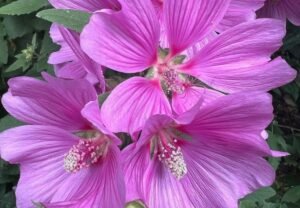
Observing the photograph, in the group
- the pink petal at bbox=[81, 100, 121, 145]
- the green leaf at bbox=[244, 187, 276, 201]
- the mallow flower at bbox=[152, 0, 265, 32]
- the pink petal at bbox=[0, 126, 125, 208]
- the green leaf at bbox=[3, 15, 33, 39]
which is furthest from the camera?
the green leaf at bbox=[3, 15, 33, 39]

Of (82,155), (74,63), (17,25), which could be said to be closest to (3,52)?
(17,25)

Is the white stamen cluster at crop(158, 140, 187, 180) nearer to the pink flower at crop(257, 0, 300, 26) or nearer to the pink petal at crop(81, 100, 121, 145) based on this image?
the pink petal at crop(81, 100, 121, 145)

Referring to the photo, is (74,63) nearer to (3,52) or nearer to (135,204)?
(135,204)

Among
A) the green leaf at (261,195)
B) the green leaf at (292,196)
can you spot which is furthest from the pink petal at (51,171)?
the green leaf at (292,196)

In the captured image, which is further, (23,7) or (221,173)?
(23,7)

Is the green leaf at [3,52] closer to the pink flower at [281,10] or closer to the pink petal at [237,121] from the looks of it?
the pink flower at [281,10]

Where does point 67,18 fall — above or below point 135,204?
above

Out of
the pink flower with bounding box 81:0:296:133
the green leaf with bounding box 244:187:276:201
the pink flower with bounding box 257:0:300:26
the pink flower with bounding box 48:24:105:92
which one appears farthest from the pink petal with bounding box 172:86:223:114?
the pink flower with bounding box 257:0:300:26
